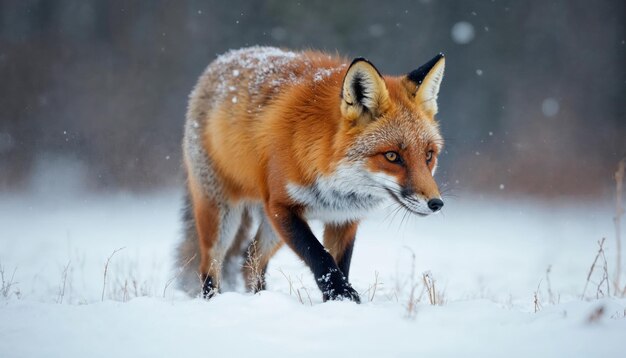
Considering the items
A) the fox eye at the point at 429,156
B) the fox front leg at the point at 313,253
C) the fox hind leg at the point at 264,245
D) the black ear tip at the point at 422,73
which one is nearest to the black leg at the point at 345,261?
→ the fox front leg at the point at 313,253

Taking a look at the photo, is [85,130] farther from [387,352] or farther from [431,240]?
[387,352]

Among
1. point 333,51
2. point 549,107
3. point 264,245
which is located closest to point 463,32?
point 549,107

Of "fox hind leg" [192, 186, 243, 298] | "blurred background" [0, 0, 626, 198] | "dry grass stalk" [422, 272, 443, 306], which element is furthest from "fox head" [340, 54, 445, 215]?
"blurred background" [0, 0, 626, 198]

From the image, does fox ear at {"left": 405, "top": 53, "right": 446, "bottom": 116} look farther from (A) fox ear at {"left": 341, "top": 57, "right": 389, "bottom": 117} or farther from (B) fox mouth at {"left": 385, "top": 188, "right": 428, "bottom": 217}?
(B) fox mouth at {"left": 385, "top": 188, "right": 428, "bottom": 217}

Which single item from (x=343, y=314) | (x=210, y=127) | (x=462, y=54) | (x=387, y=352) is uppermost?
(x=462, y=54)

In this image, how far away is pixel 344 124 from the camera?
3.56 metres

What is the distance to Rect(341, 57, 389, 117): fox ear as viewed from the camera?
3.39 metres

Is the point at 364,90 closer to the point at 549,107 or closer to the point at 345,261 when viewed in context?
the point at 345,261

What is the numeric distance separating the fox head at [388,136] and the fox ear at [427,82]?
0.01 meters

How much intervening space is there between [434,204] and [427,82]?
103 centimetres

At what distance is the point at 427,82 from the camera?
12.3 ft

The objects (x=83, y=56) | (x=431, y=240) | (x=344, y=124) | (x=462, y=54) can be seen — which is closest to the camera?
(x=344, y=124)

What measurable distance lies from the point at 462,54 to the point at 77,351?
561 inches

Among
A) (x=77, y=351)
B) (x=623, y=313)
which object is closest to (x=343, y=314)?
(x=77, y=351)
